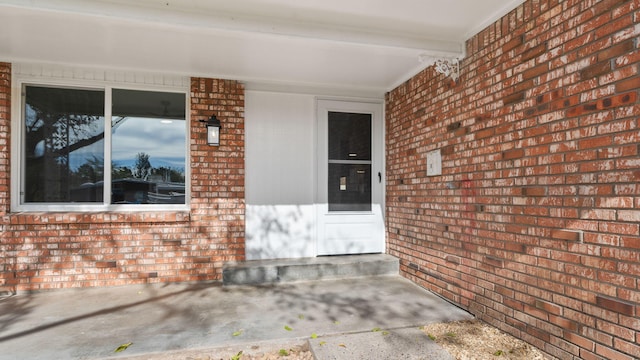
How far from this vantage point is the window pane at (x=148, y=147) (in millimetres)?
4164

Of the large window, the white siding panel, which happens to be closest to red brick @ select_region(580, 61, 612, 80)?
the white siding panel

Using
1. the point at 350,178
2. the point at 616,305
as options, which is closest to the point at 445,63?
the point at 350,178

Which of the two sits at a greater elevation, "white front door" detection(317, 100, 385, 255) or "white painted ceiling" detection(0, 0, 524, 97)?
"white painted ceiling" detection(0, 0, 524, 97)

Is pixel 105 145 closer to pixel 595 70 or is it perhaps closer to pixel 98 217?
pixel 98 217

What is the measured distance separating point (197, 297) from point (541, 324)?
315 cm

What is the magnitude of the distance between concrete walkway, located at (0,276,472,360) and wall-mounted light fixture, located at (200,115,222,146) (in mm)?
1752

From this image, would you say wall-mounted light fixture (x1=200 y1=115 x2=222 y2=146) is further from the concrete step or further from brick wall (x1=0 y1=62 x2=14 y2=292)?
brick wall (x1=0 y1=62 x2=14 y2=292)

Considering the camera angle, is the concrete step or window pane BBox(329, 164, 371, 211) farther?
window pane BBox(329, 164, 371, 211)

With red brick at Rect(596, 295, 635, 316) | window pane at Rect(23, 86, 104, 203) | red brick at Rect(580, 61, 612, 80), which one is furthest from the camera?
window pane at Rect(23, 86, 104, 203)

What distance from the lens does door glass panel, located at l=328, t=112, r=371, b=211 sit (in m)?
4.78

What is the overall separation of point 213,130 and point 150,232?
143cm

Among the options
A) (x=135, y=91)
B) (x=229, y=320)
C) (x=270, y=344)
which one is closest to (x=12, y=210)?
(x=135, y=91)

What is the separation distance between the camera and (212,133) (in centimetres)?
419

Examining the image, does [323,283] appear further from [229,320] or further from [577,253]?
[577,253]
